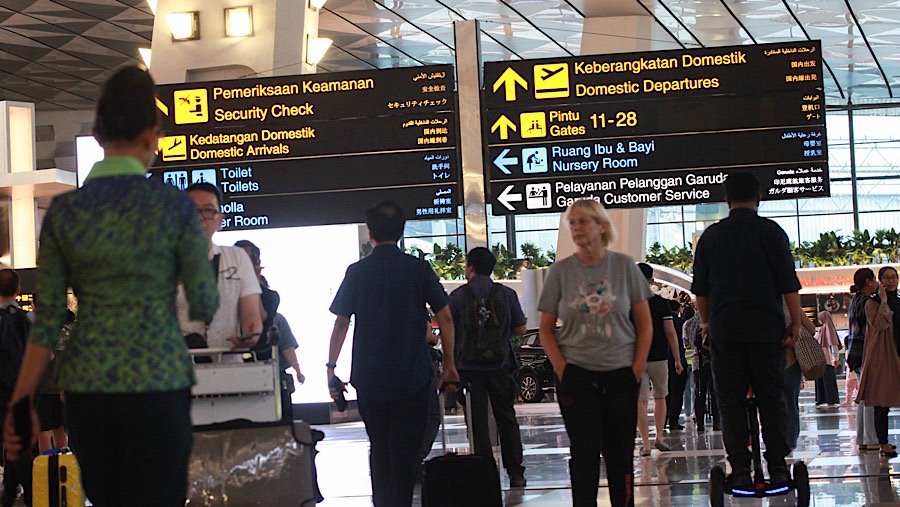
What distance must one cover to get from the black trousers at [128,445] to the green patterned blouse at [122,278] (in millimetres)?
40

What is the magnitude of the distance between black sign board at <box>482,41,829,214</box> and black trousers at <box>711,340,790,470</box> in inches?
148

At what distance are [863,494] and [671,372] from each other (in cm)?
729

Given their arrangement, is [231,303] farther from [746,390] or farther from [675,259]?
[675,259]

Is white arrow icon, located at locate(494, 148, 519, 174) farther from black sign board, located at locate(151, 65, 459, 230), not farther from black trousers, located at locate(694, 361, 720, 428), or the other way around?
black trousers, located at locate(694, 361, 720, 428)

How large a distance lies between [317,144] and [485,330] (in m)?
2.55

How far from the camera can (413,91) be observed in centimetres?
1052

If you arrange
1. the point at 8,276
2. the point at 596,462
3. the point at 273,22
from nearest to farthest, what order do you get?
the point at 596,462
the point at 8,276
the point at 273,22

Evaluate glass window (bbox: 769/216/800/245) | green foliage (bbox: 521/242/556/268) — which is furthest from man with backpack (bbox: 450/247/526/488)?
glass window (bbox: 769/216/800/245)

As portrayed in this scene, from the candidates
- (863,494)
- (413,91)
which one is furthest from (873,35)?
(863,494)

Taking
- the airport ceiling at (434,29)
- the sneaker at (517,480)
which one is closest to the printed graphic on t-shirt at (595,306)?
the sneaker at (517,480)

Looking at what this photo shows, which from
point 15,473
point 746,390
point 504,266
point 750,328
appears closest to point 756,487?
point 746,390

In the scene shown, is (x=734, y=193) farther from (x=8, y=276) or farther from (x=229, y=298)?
(x=8, y=276)

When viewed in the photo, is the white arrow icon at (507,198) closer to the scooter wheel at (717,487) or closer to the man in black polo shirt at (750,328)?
the man in black polo shirt at (750,328)

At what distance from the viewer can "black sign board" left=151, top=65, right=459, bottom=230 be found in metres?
10.4
